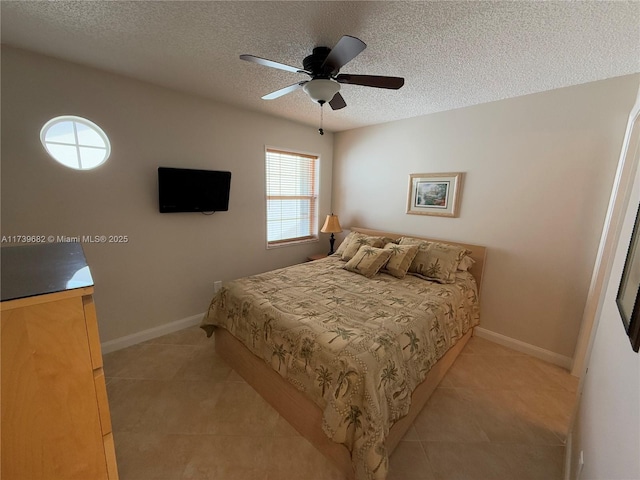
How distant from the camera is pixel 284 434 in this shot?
65.1 inches

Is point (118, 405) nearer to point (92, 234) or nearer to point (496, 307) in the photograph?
point (92, 234)

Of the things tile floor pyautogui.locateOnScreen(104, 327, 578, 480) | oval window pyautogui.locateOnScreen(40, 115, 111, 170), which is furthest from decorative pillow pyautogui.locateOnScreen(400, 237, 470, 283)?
oval window pyautogui.locateOnScreen(40, 115, 111, 170)

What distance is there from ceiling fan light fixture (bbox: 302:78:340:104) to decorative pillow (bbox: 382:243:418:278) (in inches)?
66.1

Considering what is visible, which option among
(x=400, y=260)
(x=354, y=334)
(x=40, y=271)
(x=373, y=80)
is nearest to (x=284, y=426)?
(x=354, y=334)

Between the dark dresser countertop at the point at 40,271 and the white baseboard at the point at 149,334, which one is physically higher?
the dark dresser countertop at the point at 40,271

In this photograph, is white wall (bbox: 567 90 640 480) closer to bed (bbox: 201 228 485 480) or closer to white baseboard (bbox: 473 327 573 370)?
bed (bbox: 201 228 485 480)

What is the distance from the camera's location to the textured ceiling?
53.3 inches

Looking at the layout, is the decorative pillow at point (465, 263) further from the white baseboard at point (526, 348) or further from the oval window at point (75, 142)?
the oval window at point (75, 142)

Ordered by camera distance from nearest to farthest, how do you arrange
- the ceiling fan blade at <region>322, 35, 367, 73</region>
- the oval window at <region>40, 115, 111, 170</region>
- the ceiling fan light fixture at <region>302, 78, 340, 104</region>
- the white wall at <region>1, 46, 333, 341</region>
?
the ceiling fan blade at <region>322, 35, 367, 73</region>, the ceiling fan light fixture at <region>302, 78, 340, 104</region>, the white wall at <region>1, 46, 333, 341</region>, the oval window at <region>40, 115, 111, 170</region>

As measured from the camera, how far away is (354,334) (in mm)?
1542

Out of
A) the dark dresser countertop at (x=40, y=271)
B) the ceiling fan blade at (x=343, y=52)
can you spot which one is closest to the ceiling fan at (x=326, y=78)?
the ceiling fan blade at (x=343, y=52)

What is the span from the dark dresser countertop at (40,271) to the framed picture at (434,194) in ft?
10.2

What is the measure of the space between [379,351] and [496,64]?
2.16 meters

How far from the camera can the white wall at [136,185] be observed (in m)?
1.90
